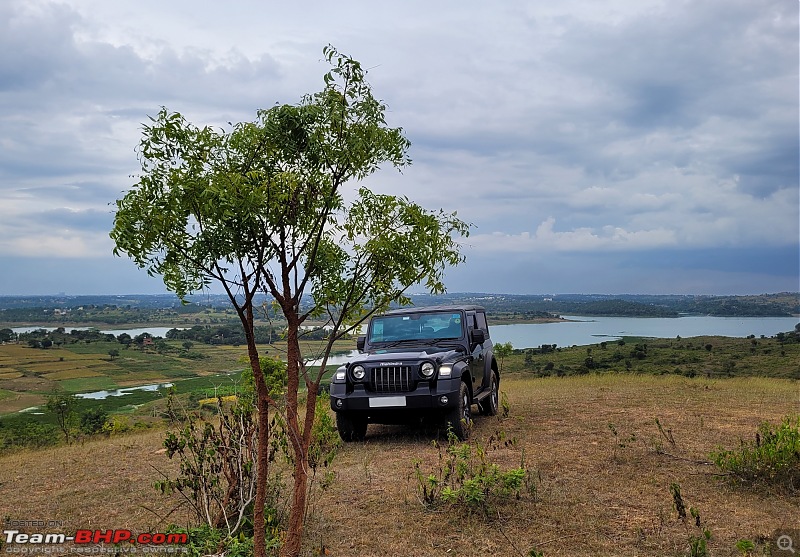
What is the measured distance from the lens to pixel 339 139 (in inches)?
157

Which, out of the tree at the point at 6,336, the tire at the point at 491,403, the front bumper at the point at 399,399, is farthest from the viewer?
the tree at the point at 6,336

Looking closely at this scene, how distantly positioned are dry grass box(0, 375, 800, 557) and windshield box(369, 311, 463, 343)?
4.77 ft

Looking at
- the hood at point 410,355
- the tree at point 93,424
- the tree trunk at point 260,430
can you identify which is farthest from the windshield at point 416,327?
the tree at point 93,424

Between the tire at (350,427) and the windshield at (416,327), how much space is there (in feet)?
4.78

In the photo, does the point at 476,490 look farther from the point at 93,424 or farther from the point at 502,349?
the point at 93,424

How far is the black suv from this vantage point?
26.9 ft

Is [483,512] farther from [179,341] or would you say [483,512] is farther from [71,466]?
[179,341]

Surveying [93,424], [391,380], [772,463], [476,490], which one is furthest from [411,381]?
[93,424]

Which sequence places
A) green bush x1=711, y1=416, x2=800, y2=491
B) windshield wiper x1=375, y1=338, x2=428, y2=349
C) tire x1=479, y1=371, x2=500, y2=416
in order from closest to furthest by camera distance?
green bush x1=711, y1=416, x2=800, y2=491
windshield wiper x1=375, y1=338, x2=428, y2=349
tire x1=479, y1=371, x2=500, y2=416

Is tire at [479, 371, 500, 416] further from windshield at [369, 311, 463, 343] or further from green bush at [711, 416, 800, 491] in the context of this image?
green bush at [711, 416, 800, 491]

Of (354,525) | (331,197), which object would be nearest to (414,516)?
(354,525)

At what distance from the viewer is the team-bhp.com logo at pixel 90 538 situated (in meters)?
4.84

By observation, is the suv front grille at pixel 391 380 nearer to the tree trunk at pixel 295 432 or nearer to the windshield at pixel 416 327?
the windshield at pixel 416 327

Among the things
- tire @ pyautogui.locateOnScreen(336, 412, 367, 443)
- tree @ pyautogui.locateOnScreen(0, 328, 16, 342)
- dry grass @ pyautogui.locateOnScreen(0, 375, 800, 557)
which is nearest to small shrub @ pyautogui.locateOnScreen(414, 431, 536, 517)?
dry grass @ pyautogui.locateOnScreen(0, 375, 800, 557)
